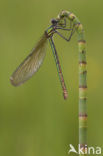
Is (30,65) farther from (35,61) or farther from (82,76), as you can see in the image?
(82,76)

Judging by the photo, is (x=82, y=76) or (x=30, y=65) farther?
(x=30, y=65)

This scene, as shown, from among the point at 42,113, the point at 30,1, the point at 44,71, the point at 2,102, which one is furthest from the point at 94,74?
the point at 30,1

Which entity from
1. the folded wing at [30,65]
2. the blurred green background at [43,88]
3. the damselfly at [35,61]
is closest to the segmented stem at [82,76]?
the damselfly at [35,61]

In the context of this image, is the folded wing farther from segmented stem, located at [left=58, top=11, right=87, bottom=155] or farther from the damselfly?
segmented stem, located at [left=58, top=11, right=87, bottom=155]

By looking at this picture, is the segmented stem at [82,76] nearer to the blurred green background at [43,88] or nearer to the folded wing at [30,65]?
the folded wing at [30,65]

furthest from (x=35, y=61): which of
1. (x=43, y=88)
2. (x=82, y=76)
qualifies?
(x=43, y=88)

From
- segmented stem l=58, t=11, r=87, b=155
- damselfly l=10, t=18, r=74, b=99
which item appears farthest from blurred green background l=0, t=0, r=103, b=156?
segmented stem l=58, t=11, r=87, b=155

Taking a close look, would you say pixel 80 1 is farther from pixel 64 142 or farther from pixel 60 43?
pixel 64 142

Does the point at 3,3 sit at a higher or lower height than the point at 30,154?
higher
